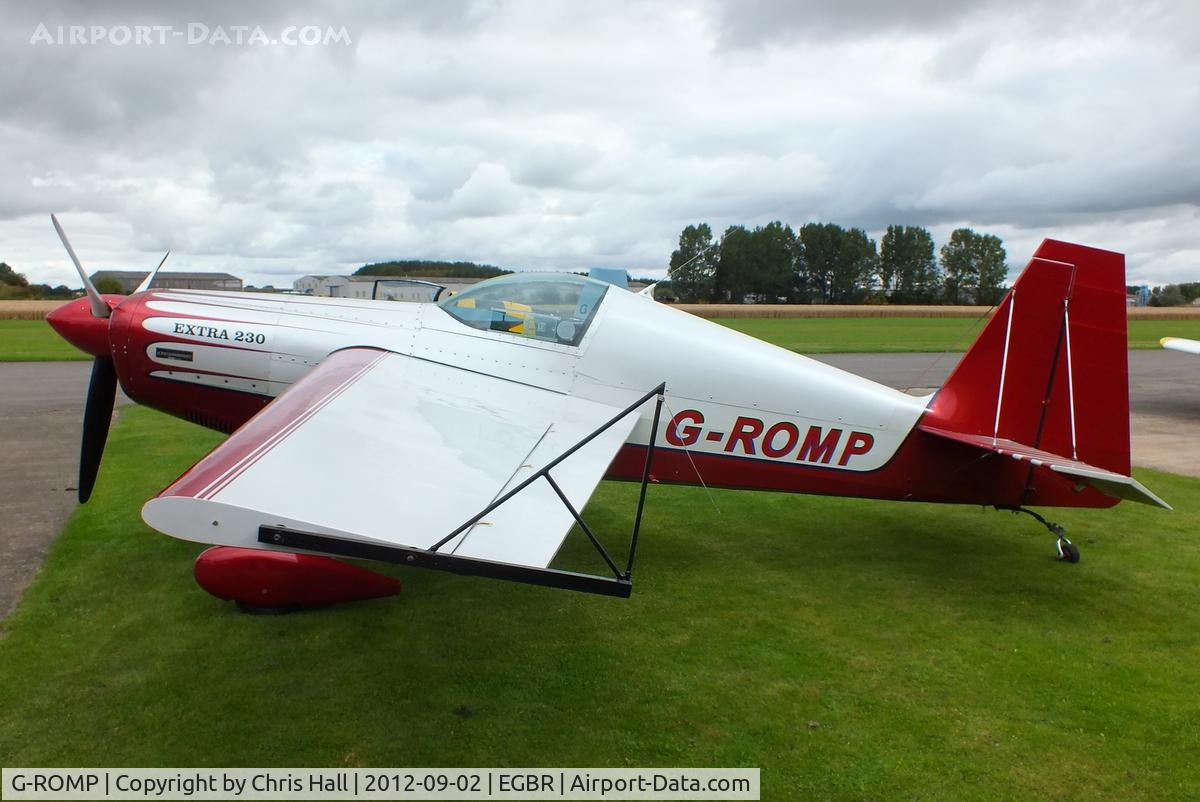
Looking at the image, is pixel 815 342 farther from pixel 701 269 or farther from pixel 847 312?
pixel 847 312

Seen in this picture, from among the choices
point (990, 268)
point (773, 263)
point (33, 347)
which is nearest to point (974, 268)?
point (990, 268)

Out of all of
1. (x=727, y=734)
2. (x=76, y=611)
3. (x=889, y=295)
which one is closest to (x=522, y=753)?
(x=727, y=734)

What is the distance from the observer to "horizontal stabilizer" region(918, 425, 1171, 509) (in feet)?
13.8

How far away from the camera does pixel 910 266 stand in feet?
291

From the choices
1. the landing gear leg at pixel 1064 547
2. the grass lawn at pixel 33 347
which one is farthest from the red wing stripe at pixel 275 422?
the grass lawn at pixel 33 347

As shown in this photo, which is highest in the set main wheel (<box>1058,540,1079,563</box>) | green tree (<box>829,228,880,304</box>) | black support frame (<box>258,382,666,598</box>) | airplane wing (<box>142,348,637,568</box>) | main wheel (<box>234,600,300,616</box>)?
green tree (<box>829,228,880,304</box>)

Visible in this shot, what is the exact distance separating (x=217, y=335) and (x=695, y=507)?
4866mm

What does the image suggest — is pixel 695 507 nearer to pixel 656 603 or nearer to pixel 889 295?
pixel 656 603

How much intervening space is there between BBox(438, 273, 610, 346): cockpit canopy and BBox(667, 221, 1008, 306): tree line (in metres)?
69.5

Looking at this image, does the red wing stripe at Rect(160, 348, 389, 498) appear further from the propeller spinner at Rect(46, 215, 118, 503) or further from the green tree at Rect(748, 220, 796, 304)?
the green tree at Rect(748, 220, 796, 304)

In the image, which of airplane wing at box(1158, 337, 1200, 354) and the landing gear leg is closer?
the landing gear leg

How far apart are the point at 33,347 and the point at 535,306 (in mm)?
26561

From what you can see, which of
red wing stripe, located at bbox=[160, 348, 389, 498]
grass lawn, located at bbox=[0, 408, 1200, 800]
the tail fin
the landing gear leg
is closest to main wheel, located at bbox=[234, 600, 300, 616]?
grass lawn, located at bbox=[0, 408, 1200, 800]

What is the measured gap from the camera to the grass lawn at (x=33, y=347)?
21.2m
